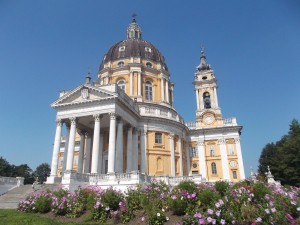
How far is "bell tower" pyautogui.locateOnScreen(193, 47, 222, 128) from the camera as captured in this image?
4150 cm

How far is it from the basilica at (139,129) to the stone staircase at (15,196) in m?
1.93

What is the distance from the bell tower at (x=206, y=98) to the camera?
41500 mm

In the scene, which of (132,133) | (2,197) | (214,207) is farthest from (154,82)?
(214,207)

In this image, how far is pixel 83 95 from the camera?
2752 centimetres

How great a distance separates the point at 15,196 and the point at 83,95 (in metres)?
11.6

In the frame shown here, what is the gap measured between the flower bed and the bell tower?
99.2 ft

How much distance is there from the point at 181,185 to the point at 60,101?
20.5 meters

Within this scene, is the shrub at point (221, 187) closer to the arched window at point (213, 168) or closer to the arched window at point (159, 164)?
the arched window at point (159, 164)

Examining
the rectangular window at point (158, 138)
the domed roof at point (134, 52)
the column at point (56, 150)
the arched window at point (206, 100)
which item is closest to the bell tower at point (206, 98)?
the arched window at point (206, 100)

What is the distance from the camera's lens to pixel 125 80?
39.1 metres

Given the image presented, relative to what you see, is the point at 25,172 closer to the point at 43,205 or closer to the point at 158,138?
the point at 158,138

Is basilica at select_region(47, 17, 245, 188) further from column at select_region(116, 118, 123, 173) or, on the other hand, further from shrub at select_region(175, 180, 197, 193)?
shrub at select_region(175, 180, 197, 193)

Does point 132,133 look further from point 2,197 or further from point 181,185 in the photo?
point 181,185

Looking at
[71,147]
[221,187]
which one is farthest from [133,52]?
[221,187]
